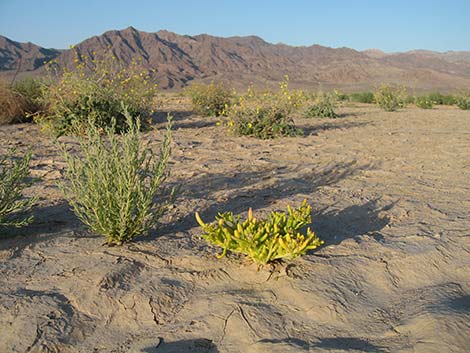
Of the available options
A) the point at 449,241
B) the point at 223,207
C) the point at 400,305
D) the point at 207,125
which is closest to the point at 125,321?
the point at 400,305

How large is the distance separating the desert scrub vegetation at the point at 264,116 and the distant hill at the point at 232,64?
3555 cm

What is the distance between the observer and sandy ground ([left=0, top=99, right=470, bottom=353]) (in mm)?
2139

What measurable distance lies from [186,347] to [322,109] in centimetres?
1056

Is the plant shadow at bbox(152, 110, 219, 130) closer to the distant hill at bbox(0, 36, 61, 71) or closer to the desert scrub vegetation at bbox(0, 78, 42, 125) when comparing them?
the desert scrub vegetation at bbox(0, 78, 42, 125)

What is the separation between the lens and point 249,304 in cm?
240

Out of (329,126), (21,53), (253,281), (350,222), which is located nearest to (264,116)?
(329,126)

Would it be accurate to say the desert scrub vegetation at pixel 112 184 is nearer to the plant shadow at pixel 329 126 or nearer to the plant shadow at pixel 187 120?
the plant shadow at pixel 329 126

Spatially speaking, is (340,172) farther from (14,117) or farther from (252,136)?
(14,117)

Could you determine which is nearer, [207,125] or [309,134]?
[309,134]

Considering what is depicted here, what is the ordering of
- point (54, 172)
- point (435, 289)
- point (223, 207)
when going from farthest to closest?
1. point (54, 172)
2. point (223, 207)
3. point (435, 289)

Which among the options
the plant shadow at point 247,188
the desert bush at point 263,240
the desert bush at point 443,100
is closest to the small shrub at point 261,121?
the plant shadow at point 247,188

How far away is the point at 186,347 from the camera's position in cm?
207

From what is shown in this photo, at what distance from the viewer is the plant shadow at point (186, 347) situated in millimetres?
2049

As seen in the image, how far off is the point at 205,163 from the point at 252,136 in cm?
263
